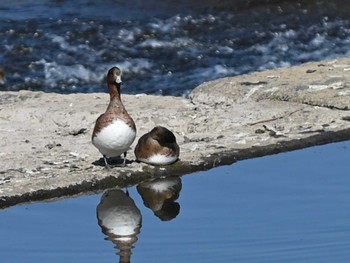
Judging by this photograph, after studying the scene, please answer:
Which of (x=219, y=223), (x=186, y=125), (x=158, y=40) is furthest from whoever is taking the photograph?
(x=158, y=40)

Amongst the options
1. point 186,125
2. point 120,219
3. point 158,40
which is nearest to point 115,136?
point 120,219

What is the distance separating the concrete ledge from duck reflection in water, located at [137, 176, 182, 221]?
0.12 meters

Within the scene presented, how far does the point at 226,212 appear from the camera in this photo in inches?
319

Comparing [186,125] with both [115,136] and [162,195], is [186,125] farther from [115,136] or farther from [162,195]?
[162,195]

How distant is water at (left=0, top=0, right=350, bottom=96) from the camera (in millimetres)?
15391

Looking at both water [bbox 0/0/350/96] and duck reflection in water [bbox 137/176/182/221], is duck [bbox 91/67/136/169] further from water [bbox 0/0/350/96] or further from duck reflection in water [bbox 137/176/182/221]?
water [bbox 0/0/350/96]

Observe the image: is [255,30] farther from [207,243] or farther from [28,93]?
[207,243]

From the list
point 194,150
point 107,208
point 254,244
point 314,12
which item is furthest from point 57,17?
point 254,244

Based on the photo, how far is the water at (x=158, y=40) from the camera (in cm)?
1539

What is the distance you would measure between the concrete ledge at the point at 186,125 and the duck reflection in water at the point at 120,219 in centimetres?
26

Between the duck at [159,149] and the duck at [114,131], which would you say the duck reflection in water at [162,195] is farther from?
the duck at [114,131]

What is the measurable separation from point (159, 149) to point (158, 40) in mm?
7440

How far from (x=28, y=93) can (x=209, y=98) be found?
5.09 feet

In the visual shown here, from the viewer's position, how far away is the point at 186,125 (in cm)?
1051
